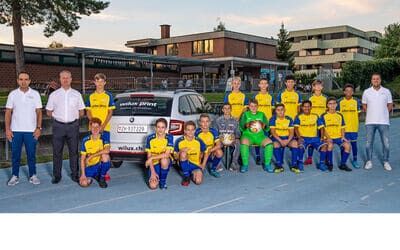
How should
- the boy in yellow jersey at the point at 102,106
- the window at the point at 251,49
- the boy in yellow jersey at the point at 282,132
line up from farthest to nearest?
1. the window at the point at 251,49
2. the boy in yellow jersey at the point at 282,132
3. the boy in yellow jersey at the point at 102,106

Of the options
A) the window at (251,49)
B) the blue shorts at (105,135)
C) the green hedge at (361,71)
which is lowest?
the blue shorts at (105,135)

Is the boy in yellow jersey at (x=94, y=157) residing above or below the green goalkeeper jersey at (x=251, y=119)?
below

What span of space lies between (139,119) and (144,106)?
27 centimetres

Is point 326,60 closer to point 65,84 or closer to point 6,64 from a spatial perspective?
point 6,64

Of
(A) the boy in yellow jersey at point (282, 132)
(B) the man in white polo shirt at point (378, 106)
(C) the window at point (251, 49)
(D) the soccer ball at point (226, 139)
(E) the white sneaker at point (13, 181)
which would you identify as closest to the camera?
(E) the white sneaker at point (13, 181)

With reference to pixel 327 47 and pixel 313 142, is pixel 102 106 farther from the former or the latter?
pixel 327 47

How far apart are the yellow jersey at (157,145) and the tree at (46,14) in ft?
55.6

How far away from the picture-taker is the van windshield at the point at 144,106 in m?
8.09

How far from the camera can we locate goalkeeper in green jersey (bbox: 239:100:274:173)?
883cm

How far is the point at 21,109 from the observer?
7.46 meters

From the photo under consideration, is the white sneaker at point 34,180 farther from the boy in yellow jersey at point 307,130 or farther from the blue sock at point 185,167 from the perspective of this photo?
the boy in yellow jersey at point 307,130

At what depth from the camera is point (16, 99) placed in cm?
745

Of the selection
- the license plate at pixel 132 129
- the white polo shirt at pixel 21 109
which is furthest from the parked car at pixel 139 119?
the white polo shirt at pixel 21 109
